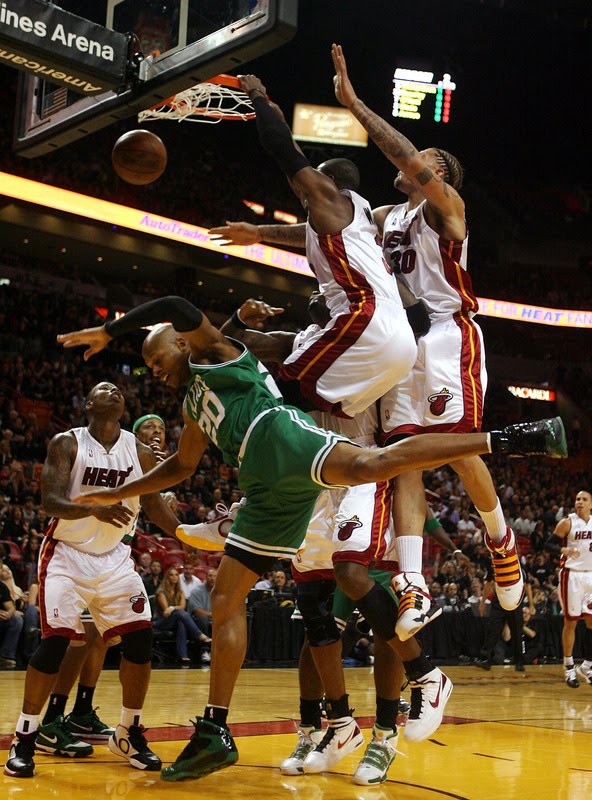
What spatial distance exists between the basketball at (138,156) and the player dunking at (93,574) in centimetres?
158

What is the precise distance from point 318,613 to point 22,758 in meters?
1.65

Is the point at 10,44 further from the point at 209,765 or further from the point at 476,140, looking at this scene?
the point at 476,140

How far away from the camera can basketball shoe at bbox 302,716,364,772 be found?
480cm

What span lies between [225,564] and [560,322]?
2821 cm

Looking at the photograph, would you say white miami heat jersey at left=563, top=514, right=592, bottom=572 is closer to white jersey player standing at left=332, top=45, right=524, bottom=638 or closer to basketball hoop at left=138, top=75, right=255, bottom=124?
basketball hoop at left=138, top=75, right=255, bottom=124

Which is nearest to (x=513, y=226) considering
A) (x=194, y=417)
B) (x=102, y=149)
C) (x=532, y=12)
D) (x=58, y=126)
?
(x=532, y=12)

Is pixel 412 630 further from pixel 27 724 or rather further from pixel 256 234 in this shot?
pixel 256 234

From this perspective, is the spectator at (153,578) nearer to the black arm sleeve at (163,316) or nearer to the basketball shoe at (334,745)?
the basketball shoe at (334,745)

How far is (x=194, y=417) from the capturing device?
15.3 feet

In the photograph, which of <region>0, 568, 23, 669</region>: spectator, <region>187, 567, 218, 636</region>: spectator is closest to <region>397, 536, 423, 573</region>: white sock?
<region>0, 568, 23, 669</region>: spectator

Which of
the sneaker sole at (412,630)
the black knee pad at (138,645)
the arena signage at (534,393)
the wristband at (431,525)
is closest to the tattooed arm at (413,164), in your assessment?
the sneaker sole at (412,630)

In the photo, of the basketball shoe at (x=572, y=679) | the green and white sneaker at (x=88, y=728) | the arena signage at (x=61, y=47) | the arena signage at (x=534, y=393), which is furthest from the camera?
the arena signage at (x=534, y=393)

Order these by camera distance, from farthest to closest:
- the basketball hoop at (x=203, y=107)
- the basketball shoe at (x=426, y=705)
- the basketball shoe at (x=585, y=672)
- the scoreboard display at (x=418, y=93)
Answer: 1. the scoreboard display at (x=418, y=93)
2. the basketball shoe at (x=585, y=672)
3. the basketball hoop at (x=203, y=107)
4. the basketball shoe at (x=426, y=705)

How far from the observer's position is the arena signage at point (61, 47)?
6098 millimetres
